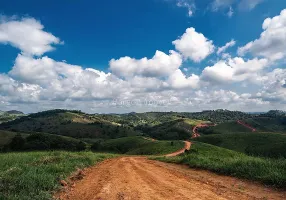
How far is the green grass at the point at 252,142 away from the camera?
9291cm

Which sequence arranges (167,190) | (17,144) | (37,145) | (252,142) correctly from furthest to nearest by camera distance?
(252,142) < (17,144) < (37,145) < (167,190)

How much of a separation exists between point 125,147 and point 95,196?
90.8m

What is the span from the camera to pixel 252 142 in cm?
10719

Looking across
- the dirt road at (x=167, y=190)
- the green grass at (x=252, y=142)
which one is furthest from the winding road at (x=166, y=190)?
the green grass at (x=252, y=142)

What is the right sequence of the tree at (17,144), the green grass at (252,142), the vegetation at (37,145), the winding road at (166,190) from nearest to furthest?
the winding road at (166,190)
the vegetation at (37,145)
the tree at (17,144)
the green grass at (252,142)

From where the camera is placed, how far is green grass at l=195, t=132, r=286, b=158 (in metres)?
92.9

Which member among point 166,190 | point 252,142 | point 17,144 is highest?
point 166,190

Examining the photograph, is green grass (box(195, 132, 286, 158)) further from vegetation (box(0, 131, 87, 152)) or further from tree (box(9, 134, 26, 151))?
tree (box(9, 134, 26, 151))

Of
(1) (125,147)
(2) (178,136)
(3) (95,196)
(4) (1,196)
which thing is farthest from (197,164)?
(2) (178,136)

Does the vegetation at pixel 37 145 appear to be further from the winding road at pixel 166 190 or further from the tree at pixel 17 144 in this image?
the winding road at pixel 166 190

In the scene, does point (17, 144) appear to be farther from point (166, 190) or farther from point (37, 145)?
point (166, 190)

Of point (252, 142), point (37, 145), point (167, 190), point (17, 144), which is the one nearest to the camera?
A: point (167, 190)

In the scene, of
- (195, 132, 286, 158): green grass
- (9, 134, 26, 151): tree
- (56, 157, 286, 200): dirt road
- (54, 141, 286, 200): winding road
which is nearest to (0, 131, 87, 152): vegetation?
(9, 134, 26, 151): tree

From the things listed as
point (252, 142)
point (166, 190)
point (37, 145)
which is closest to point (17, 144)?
point (37, 145)
